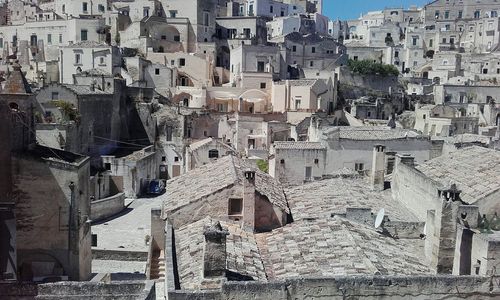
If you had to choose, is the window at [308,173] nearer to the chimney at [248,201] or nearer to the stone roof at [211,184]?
the stone roof at [211,184]

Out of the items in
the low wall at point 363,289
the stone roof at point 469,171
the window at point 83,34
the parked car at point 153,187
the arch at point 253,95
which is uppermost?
the window at point 83,34

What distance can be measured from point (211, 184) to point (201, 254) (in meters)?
4.78

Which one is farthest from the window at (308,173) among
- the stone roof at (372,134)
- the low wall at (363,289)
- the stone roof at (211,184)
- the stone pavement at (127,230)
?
the low wall at (363,289)

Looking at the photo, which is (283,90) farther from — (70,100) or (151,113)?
(70,100)

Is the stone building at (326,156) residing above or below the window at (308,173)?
above

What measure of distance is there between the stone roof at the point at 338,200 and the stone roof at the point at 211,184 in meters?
0.88

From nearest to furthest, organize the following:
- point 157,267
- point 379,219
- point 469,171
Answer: point 379,219, point 157,267, point 469,171

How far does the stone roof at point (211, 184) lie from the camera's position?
17812 millimetres

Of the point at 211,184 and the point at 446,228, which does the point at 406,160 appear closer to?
the point at 446,228

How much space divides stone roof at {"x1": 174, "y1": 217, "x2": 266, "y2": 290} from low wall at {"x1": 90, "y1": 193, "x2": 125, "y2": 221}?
1553cm

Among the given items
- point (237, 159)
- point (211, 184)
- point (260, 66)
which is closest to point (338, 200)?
point (211, 184)

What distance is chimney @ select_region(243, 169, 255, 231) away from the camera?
17.2 m

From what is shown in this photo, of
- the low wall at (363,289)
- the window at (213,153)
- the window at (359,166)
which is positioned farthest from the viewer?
the window at (213,153)

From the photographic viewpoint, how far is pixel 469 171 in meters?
19.1
